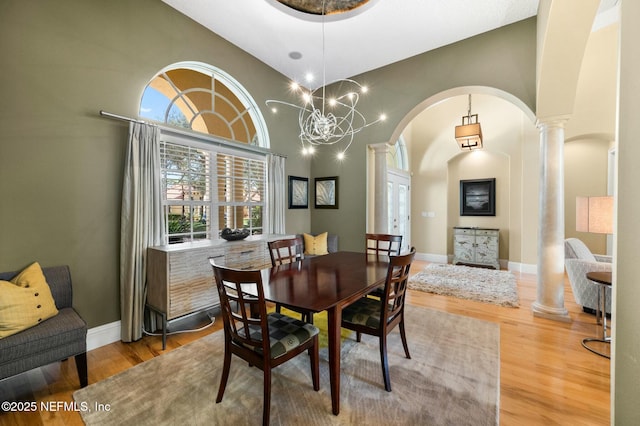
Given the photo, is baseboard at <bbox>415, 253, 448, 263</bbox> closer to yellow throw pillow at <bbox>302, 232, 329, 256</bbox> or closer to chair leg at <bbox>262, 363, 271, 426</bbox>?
yellow throw pillow at <bbox>302, 232, 329, 256</bbox>

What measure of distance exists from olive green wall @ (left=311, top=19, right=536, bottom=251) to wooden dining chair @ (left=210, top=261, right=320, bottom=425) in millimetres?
2829

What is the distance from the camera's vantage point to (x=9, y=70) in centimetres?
211

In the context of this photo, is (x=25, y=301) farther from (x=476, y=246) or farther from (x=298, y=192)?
(x=476, y=246)

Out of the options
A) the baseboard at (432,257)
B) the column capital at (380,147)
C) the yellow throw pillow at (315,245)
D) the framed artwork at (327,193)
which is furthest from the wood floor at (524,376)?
the baseboard at (432,257)

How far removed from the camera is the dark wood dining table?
166 cm

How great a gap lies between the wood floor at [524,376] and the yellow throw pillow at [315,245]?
182 cm

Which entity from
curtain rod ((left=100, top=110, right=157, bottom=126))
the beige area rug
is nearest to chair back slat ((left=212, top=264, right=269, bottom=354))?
the beige area rug

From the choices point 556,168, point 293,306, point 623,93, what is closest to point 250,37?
point 293,306

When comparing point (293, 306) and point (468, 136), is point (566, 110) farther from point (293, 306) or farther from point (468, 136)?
point (293, 306)

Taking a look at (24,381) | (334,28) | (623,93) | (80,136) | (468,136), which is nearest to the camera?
(623,93)

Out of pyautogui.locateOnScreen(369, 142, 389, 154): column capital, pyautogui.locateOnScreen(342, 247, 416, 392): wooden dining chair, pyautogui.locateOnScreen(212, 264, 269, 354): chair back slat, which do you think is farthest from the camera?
pyautogui.locateOnScreen(369, 142, 389, 154): column capital

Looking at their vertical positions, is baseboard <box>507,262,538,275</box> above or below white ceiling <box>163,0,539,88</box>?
below

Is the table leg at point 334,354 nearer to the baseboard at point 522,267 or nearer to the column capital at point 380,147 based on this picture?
the column capital at point 380,147

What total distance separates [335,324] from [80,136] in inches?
108
